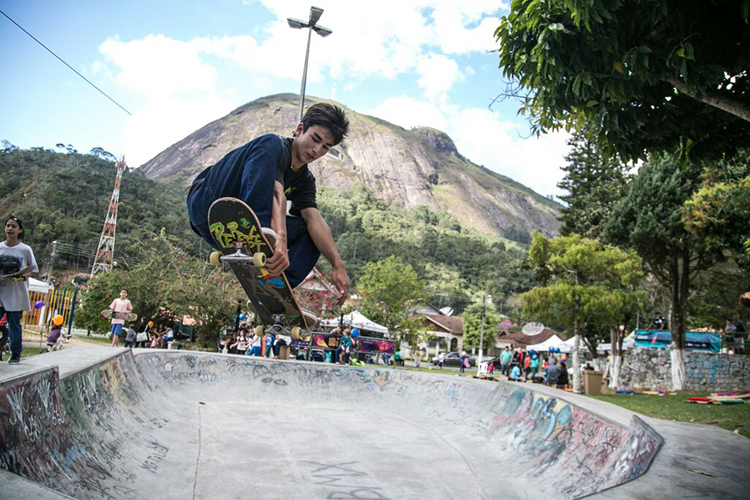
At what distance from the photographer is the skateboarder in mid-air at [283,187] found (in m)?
3.60

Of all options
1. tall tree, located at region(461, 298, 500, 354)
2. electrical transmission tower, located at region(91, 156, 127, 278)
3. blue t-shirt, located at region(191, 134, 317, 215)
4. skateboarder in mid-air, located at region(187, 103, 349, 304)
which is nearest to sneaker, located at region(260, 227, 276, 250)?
skateboarder in mid-air, located at region(187, 103, 349, 304)

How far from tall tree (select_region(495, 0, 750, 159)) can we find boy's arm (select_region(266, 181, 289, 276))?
2647 millimetres

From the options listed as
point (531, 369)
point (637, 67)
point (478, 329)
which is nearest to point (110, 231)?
point (531, 369)

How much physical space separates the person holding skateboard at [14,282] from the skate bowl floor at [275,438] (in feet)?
1.41

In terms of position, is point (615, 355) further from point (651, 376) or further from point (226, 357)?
point (226, 357)

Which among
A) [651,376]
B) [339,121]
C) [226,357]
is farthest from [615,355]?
[339,121]

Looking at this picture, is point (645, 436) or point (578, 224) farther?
point (578, 224)

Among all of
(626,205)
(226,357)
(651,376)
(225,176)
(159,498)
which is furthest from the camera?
(651,376)

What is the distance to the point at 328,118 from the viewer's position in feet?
13.1

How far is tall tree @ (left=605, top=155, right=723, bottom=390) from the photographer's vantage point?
20188mm

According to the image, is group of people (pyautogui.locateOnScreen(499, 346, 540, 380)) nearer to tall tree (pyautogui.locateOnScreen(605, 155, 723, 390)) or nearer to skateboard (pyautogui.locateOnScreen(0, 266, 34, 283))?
tall tree (pyautogui.locateOnScreen(605, 155, 723, 390))

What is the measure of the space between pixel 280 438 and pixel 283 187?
4394 millimetres

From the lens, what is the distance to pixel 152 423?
6371 millimetres

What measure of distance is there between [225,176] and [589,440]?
485 cm
